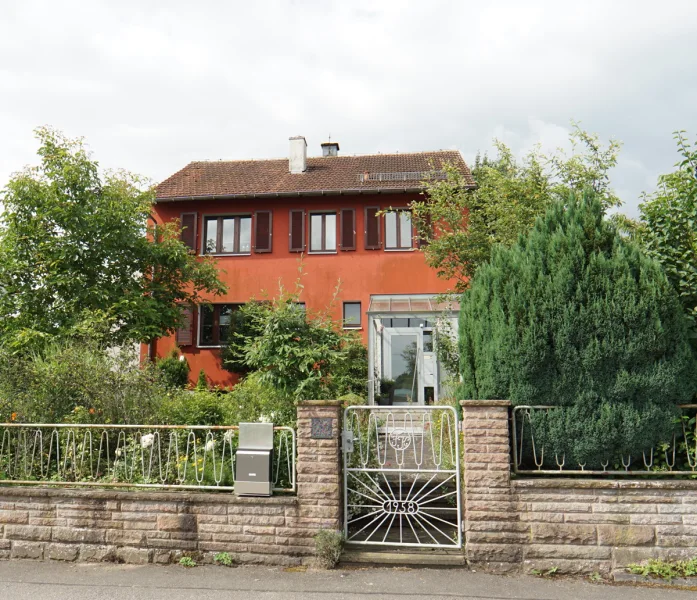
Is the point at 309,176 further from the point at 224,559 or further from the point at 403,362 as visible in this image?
the point at 224,559

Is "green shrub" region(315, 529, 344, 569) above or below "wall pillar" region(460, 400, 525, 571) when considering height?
below

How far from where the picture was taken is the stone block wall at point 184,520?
5.90m

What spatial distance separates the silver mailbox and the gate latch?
0.75m

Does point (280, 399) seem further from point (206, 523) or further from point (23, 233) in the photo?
point (23, 233)

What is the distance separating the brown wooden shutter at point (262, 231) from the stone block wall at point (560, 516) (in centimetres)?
1597

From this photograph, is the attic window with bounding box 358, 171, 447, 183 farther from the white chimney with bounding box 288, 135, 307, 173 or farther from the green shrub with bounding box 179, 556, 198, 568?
the green shrub with bounding box 179, 556, 198, 568

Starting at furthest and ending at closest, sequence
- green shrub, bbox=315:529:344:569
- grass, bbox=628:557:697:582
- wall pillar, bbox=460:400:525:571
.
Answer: green shrub, bbox=315:529:344:569 → wall pillar, bbox=460:400:525:571 → grass, bbox=628:557:697:582

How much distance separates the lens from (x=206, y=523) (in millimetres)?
6016

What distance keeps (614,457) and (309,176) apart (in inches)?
710

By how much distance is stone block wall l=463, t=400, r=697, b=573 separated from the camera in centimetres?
550

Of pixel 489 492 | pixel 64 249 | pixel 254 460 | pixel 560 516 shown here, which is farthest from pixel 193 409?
pixel 64 249

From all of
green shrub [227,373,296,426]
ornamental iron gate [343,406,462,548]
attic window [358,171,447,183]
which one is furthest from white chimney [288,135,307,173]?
ornamental iron gate [343,406,462,548]

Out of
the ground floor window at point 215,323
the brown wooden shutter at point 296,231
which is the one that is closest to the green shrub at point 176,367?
the ground floor window at point 215,323

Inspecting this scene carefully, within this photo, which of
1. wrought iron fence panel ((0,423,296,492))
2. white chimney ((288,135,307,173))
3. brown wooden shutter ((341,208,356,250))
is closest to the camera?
wrought iron fence panel ((0,423,296,492))
